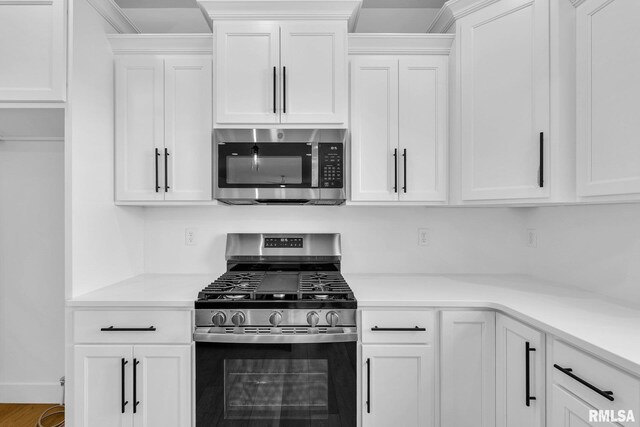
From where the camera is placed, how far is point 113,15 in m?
2.11

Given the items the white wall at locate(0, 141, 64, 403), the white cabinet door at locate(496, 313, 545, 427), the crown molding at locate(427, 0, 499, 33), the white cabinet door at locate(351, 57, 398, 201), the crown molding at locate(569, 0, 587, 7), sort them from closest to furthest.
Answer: the white cabinet door at locate(496, 313, 545, 427)
the crown molding at locate(569, 0, 587, 7)
the crown molding at locate(427, 0, 499, 33)
the white cabinet door at locate(351, 57, 398, 201)
the white wall at locate(0, 141, 64, 403)

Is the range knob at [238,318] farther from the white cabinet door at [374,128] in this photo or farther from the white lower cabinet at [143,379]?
the white cabinet door at [374,128]

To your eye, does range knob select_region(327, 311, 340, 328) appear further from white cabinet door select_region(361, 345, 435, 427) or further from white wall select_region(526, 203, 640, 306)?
white wall select_region(526, 203, 640, 306)

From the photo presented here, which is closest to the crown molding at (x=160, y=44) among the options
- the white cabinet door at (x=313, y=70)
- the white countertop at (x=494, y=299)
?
the white cabinet door at (x=313, y=70)

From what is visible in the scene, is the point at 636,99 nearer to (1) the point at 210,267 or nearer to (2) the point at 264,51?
(2) the point at 264,51

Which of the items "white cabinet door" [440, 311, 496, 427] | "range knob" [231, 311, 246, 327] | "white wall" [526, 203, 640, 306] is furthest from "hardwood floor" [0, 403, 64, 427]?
"white wall" [526, 203, 640, 306]

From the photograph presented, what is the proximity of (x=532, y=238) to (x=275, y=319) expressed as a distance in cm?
178

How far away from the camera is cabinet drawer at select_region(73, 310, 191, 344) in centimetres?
175

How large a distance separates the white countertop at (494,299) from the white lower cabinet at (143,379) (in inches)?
8.9

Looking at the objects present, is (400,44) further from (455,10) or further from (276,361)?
(276,361)

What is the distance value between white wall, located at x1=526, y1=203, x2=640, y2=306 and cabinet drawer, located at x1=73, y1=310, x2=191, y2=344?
2.08 m

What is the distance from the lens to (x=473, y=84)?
197 centimetres

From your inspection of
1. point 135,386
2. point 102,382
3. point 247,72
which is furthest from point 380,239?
point 102,382

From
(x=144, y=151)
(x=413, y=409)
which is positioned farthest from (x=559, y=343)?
(x=144, y=151)
